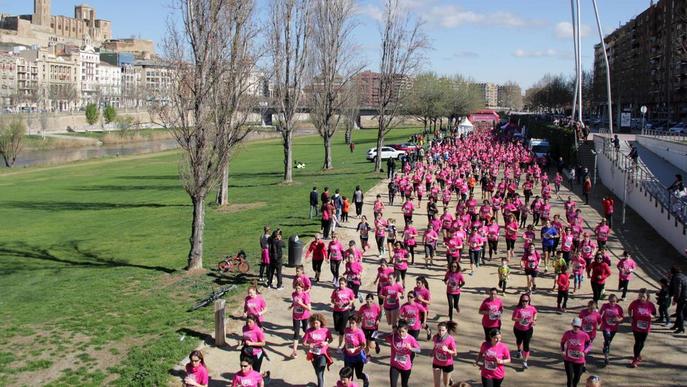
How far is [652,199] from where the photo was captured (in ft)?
83.1

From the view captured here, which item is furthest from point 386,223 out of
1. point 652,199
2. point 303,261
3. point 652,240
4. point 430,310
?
point 652,199

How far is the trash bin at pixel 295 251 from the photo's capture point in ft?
59.1

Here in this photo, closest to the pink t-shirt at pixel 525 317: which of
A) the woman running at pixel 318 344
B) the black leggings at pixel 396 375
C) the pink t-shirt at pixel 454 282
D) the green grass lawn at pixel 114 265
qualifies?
the pink t-shirt at pixel 454 282

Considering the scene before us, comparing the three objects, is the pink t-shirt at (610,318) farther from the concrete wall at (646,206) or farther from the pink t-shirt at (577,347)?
the concrete wall at (646,206)

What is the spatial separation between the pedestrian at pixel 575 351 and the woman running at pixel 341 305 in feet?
13.1

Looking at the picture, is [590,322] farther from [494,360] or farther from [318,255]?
[318,255]

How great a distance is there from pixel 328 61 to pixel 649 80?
200 ft

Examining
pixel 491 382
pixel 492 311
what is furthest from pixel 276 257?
pixel 491 382

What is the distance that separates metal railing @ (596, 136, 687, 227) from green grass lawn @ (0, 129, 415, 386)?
12.6 metres

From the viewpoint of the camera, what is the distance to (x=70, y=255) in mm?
21891

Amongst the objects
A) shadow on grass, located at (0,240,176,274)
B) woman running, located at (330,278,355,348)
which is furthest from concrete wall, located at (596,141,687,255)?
shadow on grass, located at (0,240,176,274)

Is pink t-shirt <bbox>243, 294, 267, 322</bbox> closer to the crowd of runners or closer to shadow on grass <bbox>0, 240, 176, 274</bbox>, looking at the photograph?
the crowd of runners

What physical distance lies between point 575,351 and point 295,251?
9.68m

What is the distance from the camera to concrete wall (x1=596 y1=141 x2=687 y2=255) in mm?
21234
